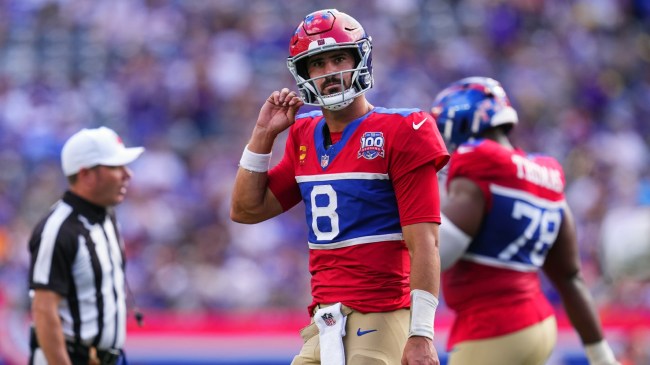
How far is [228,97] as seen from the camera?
1355cm

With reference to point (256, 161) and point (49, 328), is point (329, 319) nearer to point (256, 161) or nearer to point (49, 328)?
point (256, 161)

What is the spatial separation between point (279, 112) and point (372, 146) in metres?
0.50

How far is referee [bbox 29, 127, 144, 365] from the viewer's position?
5.28m

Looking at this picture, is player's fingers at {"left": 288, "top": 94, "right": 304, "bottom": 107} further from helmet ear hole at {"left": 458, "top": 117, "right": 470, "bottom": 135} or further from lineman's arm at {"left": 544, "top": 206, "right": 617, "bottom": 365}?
lineman's arm at {"left": 544, "top": 206, "right": 617, "bottom": 365}

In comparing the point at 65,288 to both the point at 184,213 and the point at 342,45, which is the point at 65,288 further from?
the point at 184,213

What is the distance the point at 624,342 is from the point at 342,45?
5.01 meters

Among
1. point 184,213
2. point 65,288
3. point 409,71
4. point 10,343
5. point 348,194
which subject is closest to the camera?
point 348,194

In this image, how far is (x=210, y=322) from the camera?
9.27 meters

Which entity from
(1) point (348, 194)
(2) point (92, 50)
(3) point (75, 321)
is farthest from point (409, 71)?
(1) point (348, 194)

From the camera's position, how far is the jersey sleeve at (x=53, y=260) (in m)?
5.29

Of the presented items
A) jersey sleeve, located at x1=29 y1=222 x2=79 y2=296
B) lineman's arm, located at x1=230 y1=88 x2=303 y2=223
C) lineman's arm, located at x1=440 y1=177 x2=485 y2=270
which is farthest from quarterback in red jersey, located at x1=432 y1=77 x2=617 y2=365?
jersey sleeve, located at x1=29 y1=222 x2=79 y2=296

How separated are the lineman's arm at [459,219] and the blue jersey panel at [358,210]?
1.02 m

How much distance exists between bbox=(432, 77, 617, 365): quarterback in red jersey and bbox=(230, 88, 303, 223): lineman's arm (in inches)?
40.1

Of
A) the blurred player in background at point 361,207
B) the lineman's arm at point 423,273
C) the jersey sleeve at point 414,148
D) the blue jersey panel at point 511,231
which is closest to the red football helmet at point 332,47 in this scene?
the blurred player in background at point 361,207
